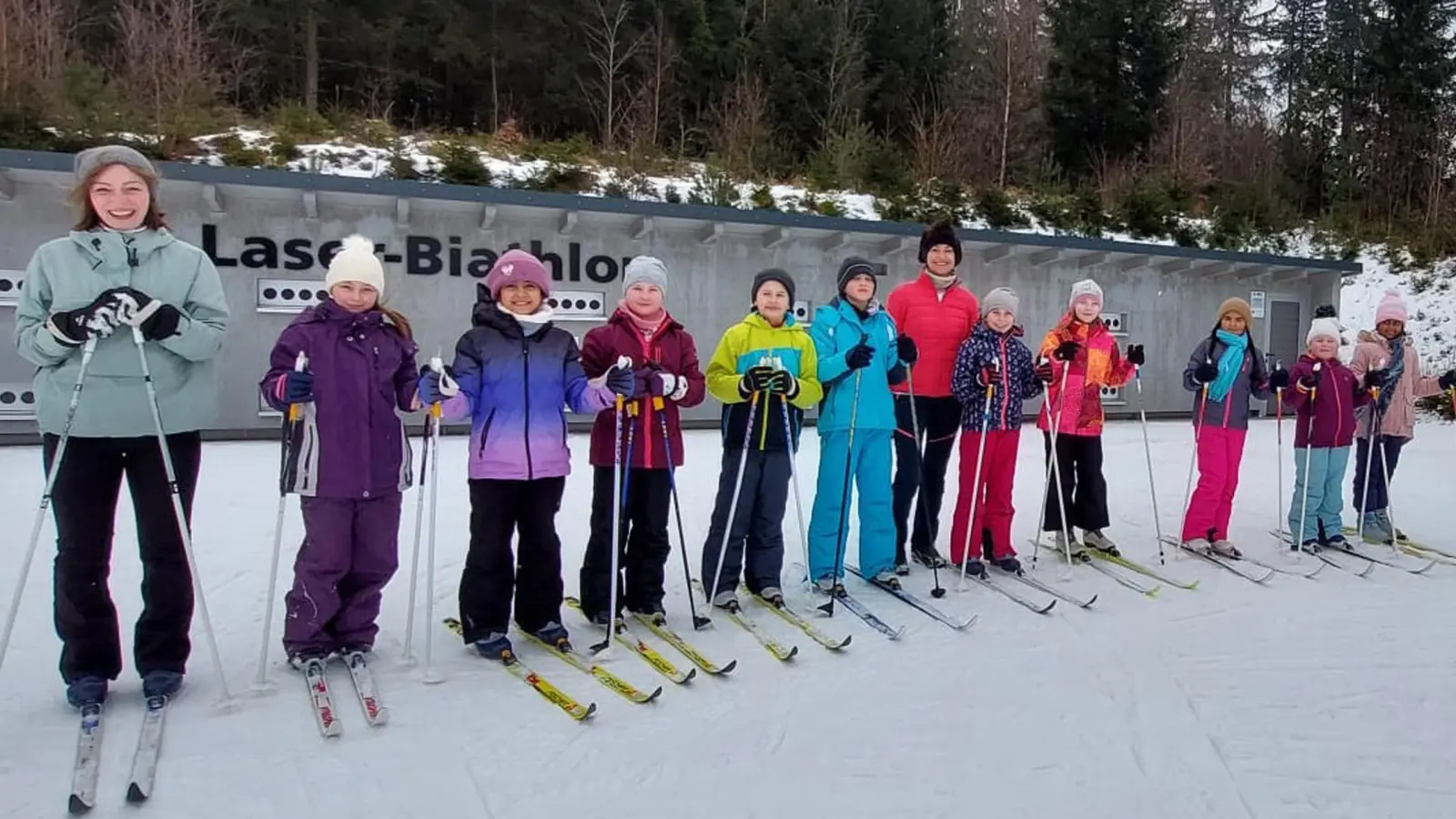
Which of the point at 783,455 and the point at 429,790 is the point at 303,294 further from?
the point at 429,790

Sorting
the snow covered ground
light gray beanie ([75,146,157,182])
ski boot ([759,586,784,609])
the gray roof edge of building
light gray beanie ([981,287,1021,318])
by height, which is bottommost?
the snow covered ground

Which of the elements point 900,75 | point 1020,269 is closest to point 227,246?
point 1020,269

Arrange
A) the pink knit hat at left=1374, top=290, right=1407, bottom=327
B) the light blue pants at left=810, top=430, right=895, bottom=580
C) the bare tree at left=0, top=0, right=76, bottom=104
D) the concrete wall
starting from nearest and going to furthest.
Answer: the light blue pants at left=810, top=430, right=895, bottom=580
the pink knit hat at left=1374, top=290, right=1407, bottom=327
the concrete wall
the bare tree at left=0, top=0, right=76, bottom=104

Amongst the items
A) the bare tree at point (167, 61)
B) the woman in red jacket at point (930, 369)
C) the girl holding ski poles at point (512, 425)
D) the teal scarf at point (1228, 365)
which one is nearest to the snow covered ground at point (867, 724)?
the girl holding ski poles at point (512, 425)

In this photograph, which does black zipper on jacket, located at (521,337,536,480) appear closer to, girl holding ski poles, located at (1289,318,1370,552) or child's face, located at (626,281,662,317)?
child's face, located at (626,281,662,317)

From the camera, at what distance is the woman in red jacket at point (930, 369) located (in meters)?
4.81

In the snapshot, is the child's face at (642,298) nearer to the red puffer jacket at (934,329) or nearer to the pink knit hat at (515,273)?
the pink knit hat at (515,273)

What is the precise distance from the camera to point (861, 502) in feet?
14.9

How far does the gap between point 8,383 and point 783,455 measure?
8.55m

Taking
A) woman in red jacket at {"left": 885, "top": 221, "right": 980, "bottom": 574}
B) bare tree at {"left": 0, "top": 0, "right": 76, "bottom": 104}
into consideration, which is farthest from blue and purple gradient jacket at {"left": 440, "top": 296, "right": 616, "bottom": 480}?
bare tree at {"left": 0, "top": 0, "right": 76, "bottom": 104}

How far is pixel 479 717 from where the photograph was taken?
2.96 m

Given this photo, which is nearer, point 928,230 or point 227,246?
point 928,230

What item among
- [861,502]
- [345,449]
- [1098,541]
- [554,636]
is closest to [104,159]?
[345,449]

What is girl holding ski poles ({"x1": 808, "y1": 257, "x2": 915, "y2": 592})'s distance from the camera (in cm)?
438
